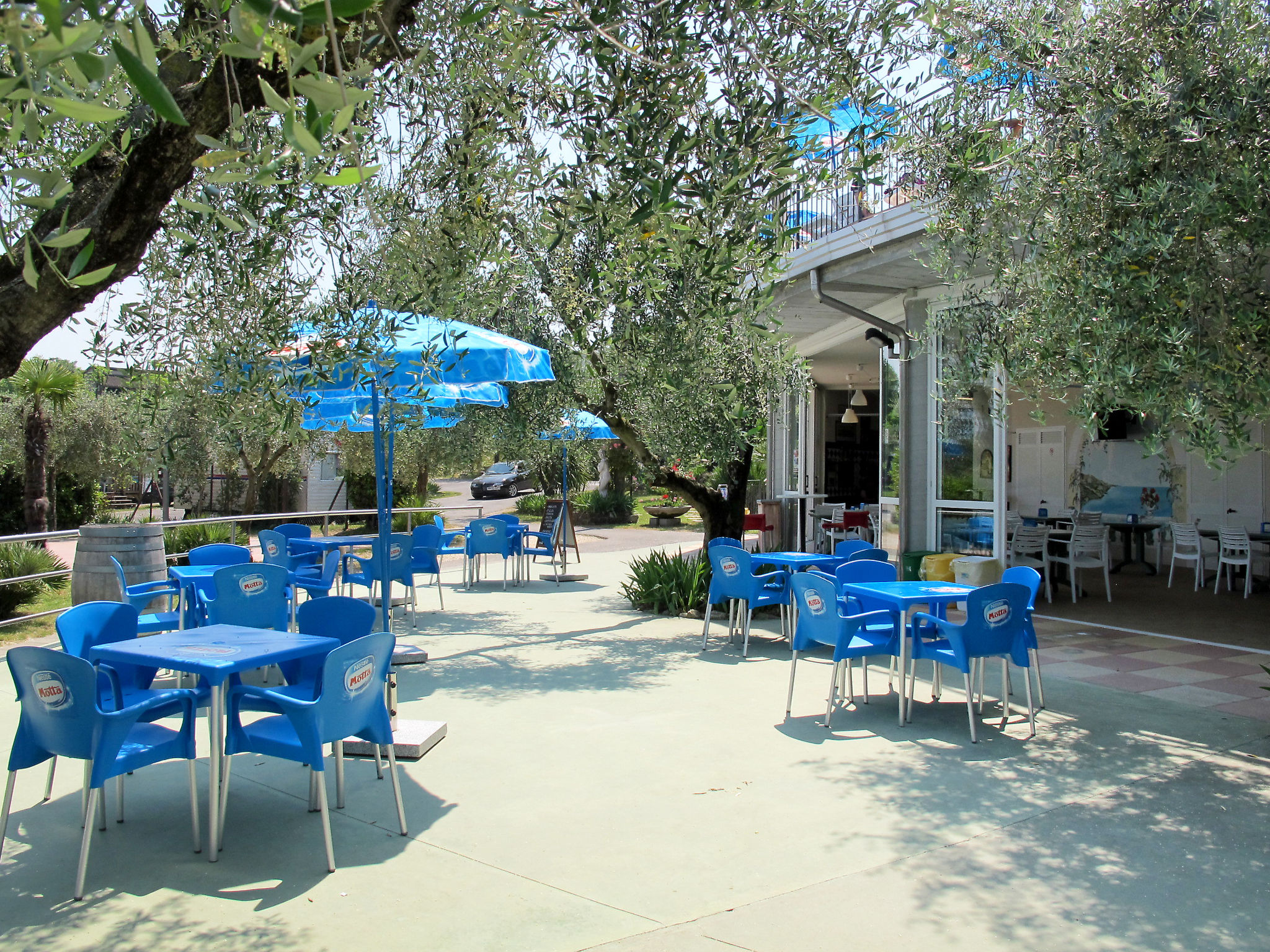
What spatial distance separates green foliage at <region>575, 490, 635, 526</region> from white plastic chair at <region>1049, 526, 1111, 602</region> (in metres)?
15.0

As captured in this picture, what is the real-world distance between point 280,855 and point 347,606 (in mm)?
1184

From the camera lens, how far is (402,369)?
551cm

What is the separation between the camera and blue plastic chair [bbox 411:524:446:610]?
925 centimetres

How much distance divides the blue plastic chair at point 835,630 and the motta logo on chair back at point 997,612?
0.50 meters

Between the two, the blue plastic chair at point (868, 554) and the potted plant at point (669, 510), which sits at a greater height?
the blue plastic chair at point (868, 554)

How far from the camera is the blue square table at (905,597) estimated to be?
514 cm

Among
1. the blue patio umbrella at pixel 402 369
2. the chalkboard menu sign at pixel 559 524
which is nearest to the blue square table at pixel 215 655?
the blue patio umbrella at pixel 402 369

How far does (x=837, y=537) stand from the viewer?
41.1ft

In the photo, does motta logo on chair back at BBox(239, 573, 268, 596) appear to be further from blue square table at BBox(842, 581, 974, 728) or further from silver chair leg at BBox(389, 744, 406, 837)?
blue square table at BBox(842, 581, 974, 728)

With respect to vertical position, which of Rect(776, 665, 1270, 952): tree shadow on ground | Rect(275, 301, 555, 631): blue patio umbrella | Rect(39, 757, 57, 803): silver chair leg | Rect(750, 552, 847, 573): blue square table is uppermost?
Rect(275, 301, 555, 631): blue patio umbrella

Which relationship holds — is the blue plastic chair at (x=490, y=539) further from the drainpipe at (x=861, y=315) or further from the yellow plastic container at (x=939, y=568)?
the yellow plastic container at (x=939, y=568)

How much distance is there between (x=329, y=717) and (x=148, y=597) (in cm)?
420

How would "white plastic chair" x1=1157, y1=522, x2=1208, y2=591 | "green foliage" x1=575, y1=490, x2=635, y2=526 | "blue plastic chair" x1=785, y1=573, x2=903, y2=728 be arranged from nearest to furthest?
1. "blue plastic chair" x1=785, y1=573, x2=903, y2=728
2. "white plastic chair" x1=1157, y1=522, x2=1208, y2=591
3. "green foliage" x1=575, y1=490, x2=635, y2=526

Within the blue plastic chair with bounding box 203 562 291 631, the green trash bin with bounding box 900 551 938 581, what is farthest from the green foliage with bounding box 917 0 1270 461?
the blue plastic chair with bounding box 203 562 291 631
